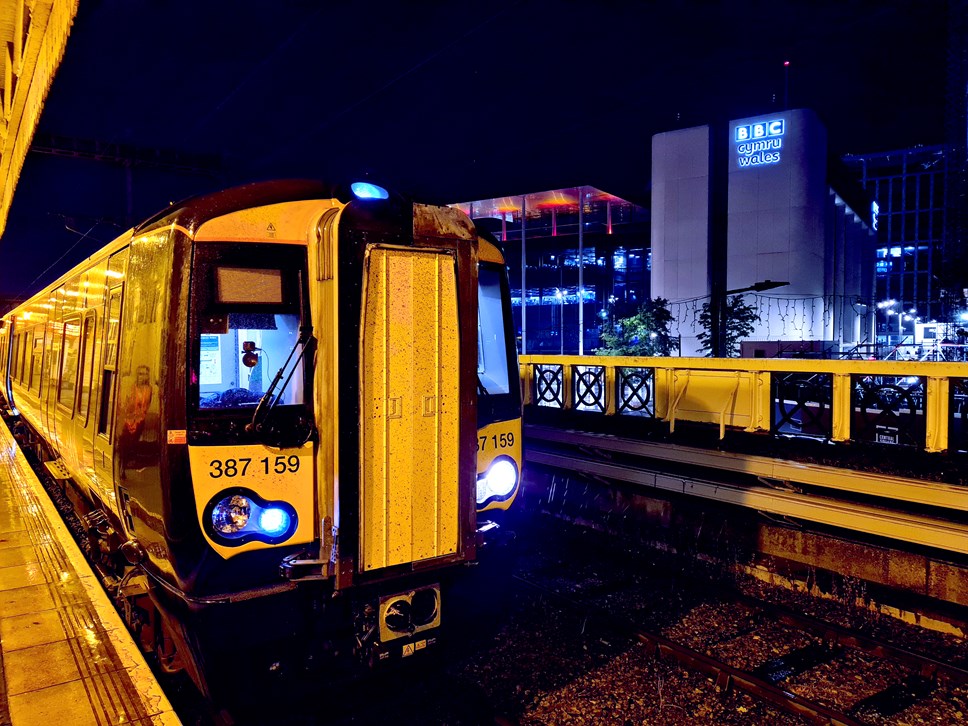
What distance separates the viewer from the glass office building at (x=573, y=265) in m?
39.9

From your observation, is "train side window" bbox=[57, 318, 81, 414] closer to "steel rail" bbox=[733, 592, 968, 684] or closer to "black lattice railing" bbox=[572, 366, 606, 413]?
"steel rail" bbox=[733, 592, 968, 684]

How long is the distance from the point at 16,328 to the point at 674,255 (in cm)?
2592

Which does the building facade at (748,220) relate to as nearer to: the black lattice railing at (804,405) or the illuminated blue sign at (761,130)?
the illuminated blue sign at (761,130)

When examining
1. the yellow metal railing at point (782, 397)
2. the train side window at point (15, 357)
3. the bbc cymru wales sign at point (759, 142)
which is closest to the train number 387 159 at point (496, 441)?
the yellow metal railing at point (782, 397)

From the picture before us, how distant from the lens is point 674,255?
104 ft

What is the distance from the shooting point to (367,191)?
375 centimetres

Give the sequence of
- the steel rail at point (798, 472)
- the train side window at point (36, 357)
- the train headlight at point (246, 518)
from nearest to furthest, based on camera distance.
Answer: the train headlight at point (246, 518)
the steel rail at point (798, 472)
the train side window at point (36, 357)

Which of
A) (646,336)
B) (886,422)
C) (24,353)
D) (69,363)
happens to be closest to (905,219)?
(646,336)

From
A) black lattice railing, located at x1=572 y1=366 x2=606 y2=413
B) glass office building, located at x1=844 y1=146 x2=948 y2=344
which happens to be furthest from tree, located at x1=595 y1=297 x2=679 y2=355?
glass office building, located at x1=844 y1=146 x2=948 y2=344

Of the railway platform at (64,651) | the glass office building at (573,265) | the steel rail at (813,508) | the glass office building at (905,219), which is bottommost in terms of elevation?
the railway platform at (64,651)

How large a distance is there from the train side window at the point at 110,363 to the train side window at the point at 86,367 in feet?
1.88

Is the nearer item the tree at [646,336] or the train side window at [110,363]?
the train side window at [110,363]

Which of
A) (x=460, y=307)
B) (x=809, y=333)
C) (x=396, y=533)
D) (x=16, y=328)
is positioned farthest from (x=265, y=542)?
(x=809, y=333)

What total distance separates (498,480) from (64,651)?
9.99 feet
